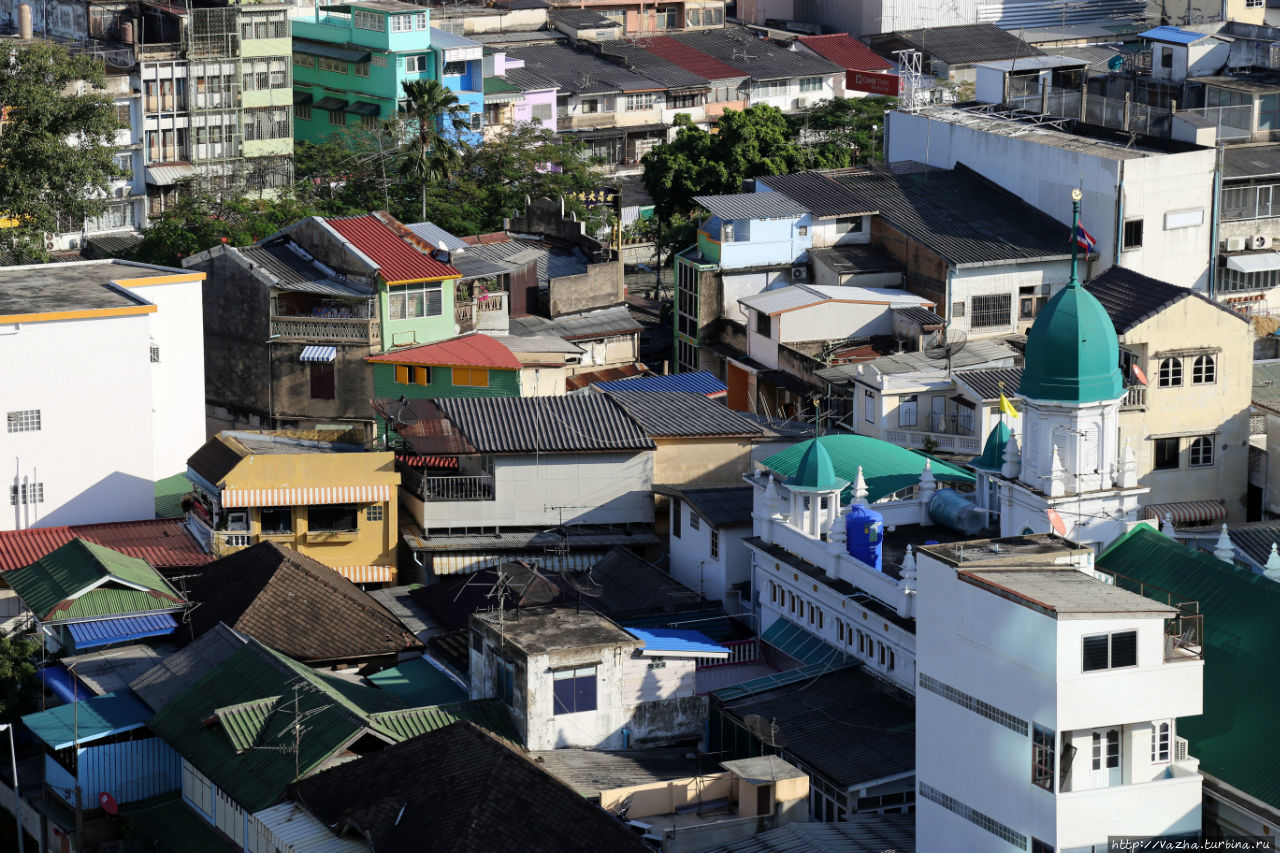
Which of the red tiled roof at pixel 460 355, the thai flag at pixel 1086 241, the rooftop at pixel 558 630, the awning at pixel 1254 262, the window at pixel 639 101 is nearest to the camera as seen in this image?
the rooftop at pixel 558 630

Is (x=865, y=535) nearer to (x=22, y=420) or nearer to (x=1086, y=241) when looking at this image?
(x=22, y=420)

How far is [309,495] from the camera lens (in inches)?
2712

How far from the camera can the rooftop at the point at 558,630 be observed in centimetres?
5466

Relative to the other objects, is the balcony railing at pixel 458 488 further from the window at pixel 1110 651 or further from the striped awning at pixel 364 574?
the window at pixel 1110 651

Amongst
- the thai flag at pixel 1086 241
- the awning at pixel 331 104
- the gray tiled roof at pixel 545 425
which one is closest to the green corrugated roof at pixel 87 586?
the gray tiled roof at pixel 545 425

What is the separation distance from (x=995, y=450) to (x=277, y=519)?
2407cm

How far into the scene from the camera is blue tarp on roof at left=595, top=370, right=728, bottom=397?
81.0m

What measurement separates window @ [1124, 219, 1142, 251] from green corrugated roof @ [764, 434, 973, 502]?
27.1m

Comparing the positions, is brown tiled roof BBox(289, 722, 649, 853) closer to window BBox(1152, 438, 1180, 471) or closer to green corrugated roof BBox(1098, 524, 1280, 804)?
green corrugated roof BBox(1098, 524, 1280, 804)

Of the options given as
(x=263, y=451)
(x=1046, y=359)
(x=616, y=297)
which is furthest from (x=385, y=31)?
(x=1046, y=359)

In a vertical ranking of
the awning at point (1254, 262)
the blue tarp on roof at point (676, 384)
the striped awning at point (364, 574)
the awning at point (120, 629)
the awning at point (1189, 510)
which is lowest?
the striped awning at point (364, 574)

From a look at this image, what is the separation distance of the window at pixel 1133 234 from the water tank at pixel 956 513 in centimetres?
3106

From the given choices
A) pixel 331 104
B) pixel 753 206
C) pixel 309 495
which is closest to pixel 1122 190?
pixel 753 206

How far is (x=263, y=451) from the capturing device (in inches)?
2788
